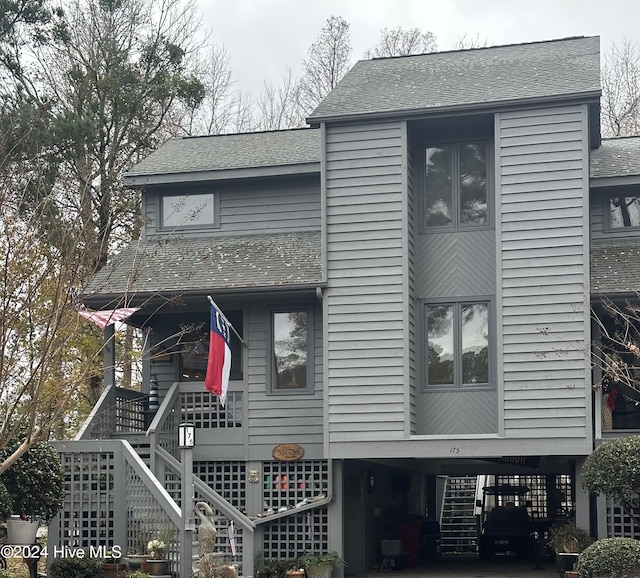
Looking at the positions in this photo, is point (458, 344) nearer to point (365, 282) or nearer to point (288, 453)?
point (365, 282)

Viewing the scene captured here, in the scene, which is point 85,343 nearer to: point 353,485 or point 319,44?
point 353,485

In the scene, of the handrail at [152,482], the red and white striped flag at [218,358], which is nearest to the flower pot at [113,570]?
the handrail at [152,482]

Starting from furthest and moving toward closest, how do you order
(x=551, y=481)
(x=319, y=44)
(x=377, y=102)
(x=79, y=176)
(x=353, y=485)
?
(x=319, y=44) < (x=79, y=176) < (x=551, y=481) < (x=353, y=485) < (x=377, y=102)

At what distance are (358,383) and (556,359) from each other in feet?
10.8

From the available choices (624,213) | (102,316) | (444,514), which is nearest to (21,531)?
(102,316)

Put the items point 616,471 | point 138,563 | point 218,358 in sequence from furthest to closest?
point 218,358, point 138,563, point 616,471

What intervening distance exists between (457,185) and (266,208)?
4.02 meters

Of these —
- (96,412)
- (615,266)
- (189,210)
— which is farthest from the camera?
(189,210)

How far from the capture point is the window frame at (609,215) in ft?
67.1

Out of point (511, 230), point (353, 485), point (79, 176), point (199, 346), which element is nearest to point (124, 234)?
point (79, 176)

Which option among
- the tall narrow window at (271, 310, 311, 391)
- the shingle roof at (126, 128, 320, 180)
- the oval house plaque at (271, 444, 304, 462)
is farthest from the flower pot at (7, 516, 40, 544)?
the shingle roof at (126, 128, 320, 180)

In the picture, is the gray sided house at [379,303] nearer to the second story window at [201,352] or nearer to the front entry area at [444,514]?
the second story window at [201,352]

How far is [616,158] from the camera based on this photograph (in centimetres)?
2136

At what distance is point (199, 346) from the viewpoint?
21.8 m
